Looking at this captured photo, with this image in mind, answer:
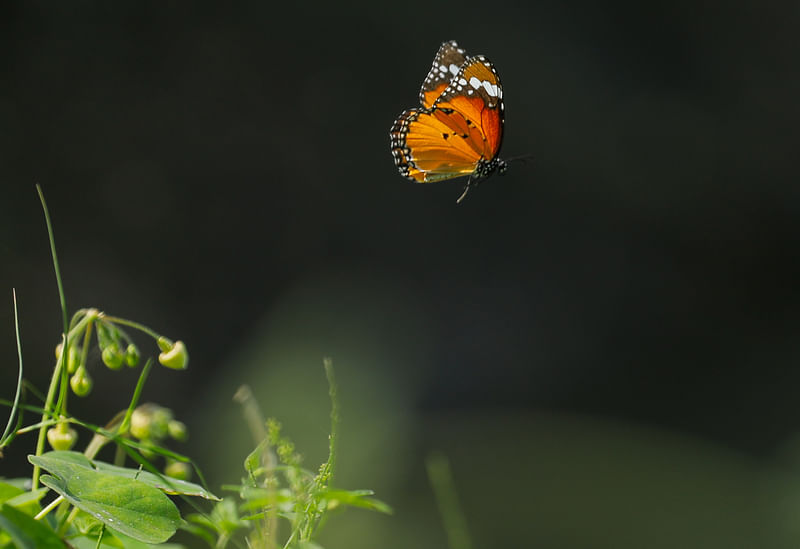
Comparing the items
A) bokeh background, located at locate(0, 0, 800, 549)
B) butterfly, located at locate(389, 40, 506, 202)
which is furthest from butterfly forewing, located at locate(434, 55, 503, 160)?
bokeh background, located at locate(0, 0, 800, 549)

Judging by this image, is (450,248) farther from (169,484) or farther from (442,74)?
(169,484)

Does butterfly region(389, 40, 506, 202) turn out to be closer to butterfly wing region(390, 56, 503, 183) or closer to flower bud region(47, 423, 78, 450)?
butterfly wing region(390, 56, 503, 183)

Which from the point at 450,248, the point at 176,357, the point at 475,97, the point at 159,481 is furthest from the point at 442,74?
the point at 450,248

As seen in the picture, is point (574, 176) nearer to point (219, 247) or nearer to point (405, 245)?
point (405, 245)

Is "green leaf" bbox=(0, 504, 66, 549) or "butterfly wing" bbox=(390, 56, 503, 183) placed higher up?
"butterfly wing" bbox=(390, 56, 503, 183)

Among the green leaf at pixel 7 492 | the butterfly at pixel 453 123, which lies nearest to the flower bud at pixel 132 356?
the green leaf at pixel 7 492
